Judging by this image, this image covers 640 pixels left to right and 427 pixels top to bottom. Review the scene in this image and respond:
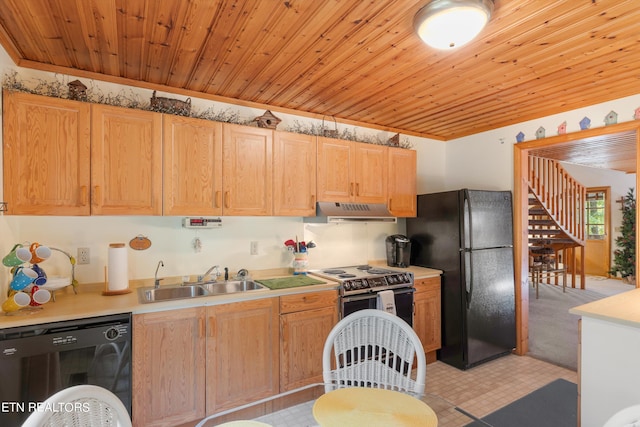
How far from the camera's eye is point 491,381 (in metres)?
3.00

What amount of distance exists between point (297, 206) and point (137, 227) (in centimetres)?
129

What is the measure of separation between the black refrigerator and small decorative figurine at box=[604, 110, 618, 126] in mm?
1024

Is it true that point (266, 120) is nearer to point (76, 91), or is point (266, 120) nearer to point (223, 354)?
point (76, 91)

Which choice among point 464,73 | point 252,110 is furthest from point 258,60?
point 464,73

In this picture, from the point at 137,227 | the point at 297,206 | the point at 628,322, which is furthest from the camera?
the point at 297,206

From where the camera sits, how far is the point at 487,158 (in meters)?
3.93

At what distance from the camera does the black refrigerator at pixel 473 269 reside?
128 inches

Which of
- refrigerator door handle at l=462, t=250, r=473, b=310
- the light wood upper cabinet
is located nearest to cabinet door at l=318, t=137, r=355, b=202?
the light wood upper cabinet

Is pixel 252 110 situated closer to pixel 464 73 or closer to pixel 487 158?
pixel 464 73

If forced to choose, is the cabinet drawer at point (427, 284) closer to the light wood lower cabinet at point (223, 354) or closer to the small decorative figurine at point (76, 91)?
the light wood lower cabinet at point (223, 354)

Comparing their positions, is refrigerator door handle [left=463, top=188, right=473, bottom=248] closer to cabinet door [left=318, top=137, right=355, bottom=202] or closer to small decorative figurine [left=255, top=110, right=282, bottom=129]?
cabinet door [left=318, top=137, right=355, bottom=202]

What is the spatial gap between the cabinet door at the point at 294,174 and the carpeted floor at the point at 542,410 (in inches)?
84.0

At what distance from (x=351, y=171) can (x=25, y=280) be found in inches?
99.9

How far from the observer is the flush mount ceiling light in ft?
5.16
